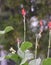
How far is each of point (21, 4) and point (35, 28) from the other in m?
0.28

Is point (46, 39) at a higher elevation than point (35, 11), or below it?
below

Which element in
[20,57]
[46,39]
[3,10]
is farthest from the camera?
[3,10]

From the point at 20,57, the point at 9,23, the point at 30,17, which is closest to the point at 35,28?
the point at 30,17

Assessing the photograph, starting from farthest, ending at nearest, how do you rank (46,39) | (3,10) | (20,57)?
(3,10) → (46,39) → (20,57)

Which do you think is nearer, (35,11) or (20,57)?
(20,57)

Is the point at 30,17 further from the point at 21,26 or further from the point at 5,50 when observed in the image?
the point at 5,50

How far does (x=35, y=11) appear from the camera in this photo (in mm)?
2305

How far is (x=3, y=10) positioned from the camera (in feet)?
7.57

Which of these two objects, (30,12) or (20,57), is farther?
(30,12)

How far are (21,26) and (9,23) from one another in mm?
121

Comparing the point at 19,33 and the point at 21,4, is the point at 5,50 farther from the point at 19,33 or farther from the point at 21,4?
the point at 21,4

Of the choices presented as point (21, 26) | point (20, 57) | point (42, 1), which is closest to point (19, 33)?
point (21, 26)

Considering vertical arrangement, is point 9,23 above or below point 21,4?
below

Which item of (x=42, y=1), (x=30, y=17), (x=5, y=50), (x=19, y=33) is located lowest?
(x=5, y=50)
